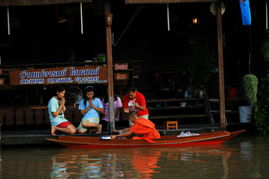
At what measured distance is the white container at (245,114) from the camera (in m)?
16.0

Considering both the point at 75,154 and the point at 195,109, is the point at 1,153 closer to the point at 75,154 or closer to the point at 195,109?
the point at 75,154

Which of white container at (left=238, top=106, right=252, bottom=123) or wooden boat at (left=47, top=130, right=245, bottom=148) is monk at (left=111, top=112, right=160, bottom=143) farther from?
white container at (left=238, top=106, right=252, bottom=123)

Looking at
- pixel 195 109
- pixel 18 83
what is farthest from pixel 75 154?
pixel 195 109

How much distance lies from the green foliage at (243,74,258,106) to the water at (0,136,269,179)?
179 cm

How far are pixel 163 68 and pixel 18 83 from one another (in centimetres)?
622

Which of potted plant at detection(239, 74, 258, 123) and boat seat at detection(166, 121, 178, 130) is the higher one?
potted plant at detection(239, 74, 258, 123)

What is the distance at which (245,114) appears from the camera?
1608 centimetres

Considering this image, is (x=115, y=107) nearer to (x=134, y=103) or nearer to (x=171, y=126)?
(x=134, y=103)

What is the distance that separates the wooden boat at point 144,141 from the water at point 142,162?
230 mm

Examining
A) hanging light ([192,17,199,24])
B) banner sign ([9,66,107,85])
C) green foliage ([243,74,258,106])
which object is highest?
hanging light ([192,17,199,24])

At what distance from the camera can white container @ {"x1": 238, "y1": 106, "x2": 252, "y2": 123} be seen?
16.0m

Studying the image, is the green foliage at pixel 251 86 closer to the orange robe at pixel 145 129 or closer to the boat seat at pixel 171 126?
the boat seat at pixel 171 126

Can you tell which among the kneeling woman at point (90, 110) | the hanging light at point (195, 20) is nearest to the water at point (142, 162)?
the kneeling woman at point (90, 110)

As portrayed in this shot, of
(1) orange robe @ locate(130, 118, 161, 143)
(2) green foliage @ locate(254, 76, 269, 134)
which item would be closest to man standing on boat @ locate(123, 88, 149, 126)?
(1) orange robe @ locate(130, 118, 161, 143)
